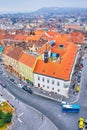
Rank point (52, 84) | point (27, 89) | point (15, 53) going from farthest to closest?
point (15, 53)
point (27, 89)
point (52, 84)

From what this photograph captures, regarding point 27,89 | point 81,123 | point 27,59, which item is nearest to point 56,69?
point 27,89

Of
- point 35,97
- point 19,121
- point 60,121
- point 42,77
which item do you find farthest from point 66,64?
point 19,121

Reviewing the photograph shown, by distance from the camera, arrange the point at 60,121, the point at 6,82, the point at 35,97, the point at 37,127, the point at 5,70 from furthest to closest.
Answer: the point at 5,70 < the point at 6,82 < the point at 35,97 < the point at 60,121 < the point at 37,127

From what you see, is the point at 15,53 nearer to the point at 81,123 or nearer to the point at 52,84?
the point at 52,84

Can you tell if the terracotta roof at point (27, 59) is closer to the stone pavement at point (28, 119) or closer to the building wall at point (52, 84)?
the building wall at point (52, 84)

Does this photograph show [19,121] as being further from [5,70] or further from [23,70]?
[5,70]

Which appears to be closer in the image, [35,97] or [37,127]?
[37,127]
